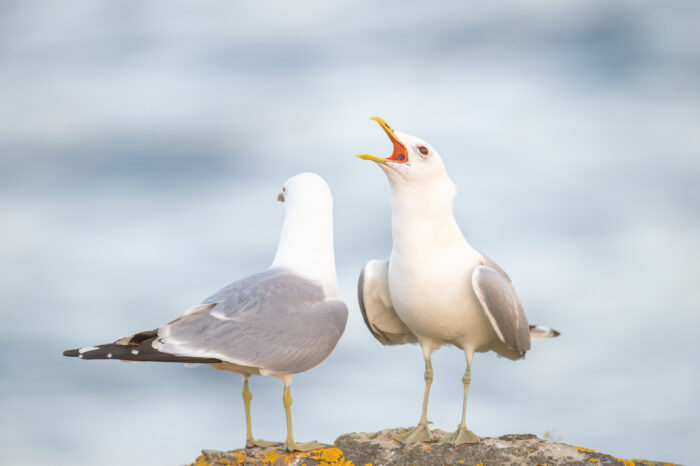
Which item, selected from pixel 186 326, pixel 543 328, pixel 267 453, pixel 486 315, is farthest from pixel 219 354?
pixel 543 328

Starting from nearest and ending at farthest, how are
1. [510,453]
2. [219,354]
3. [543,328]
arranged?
[219,354] → [510,453] → [543,328]

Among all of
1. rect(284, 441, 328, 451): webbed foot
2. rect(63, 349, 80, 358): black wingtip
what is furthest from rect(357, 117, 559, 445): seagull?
rect(63, 349, 80, 358): black wingtip

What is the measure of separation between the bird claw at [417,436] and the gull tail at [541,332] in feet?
6.97

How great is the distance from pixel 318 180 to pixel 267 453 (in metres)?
2.92

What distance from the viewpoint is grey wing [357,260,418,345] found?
10.5m

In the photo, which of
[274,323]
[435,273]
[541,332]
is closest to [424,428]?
[435,273]

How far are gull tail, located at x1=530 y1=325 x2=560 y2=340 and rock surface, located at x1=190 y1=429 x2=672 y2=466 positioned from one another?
1.71 m

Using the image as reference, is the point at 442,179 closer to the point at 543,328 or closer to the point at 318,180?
the point at 318,180

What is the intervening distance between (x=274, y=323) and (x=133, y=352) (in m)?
1.34

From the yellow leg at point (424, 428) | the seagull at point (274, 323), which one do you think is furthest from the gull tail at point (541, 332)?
the seagull at point (274, 323)

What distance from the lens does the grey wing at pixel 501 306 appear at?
31.3 ft

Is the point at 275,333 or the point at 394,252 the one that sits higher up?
the point at 394,252

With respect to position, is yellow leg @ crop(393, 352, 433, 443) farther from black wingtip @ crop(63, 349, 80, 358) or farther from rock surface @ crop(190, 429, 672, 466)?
black wingtip @ crop(63, 349, 80, 358)

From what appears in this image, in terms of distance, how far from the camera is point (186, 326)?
29.5 ft
